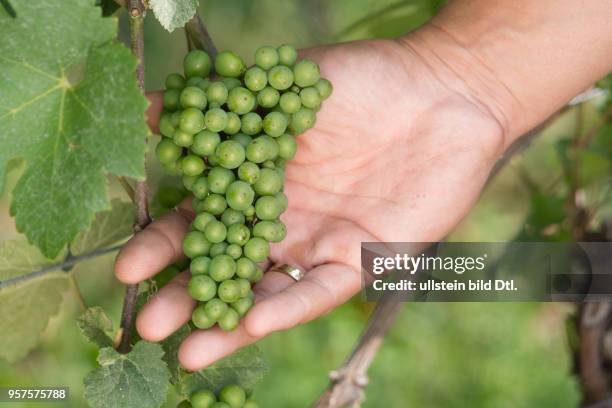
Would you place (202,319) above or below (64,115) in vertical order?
below

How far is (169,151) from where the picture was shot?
1166mm

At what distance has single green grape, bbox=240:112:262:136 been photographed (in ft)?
3.75

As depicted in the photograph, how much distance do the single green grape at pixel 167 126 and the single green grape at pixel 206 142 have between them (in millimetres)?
62

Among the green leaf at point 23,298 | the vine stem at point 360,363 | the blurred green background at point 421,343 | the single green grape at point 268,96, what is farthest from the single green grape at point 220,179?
the blurred green background at point 421,343

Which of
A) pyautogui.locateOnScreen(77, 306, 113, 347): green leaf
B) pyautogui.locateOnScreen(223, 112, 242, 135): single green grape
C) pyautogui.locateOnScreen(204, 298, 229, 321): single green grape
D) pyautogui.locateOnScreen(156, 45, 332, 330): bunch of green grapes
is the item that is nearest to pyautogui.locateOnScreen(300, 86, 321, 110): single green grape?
pyautogui.locateOnScreen(156, 45, 332, 330): bunch of green grapes

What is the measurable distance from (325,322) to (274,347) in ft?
0.68

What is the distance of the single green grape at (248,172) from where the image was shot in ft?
3.68

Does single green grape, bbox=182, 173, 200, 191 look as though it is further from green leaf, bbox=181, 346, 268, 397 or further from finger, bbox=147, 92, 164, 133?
green leaf, bbox=181, 346, 268, 397

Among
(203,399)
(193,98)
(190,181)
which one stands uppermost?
(193,98)

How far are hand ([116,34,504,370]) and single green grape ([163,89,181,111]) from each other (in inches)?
3.4

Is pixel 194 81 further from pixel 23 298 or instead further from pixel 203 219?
pixel 23 298

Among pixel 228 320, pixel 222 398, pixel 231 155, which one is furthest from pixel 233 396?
pixel 231 155

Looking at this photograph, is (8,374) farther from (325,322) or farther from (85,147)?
(85,147)

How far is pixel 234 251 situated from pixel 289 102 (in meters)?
0.23
